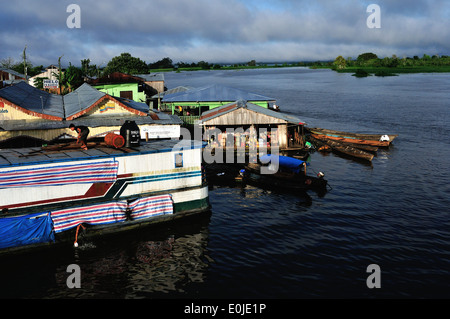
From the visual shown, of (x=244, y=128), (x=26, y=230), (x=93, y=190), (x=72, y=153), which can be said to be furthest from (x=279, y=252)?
(x=244, y=128)

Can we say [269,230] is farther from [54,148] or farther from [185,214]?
[54,148]

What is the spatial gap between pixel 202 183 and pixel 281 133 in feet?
62.5

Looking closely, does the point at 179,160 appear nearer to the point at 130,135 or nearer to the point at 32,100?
the point at 130,135

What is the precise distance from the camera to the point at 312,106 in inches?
3632

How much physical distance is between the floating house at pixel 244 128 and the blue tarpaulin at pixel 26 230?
71.3ft

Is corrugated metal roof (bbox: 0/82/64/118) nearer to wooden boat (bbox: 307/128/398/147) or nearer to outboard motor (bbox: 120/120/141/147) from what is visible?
outboard motor (bbox: 120/120/141/147)

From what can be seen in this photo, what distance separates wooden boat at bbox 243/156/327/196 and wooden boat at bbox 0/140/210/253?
919 centimetres

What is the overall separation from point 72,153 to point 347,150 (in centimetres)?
3373

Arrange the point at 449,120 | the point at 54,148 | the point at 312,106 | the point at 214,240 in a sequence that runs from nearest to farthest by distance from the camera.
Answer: the point at 54,148 < the point at 214,240 < the point at 449,120 < the point at 312,106

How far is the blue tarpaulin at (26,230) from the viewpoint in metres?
18.0

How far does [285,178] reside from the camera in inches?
1220

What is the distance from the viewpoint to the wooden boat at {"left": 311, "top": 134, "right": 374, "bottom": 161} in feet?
134

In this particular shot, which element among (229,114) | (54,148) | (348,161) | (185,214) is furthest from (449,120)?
(54,148)

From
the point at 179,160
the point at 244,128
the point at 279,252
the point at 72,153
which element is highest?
the point at 244,128
